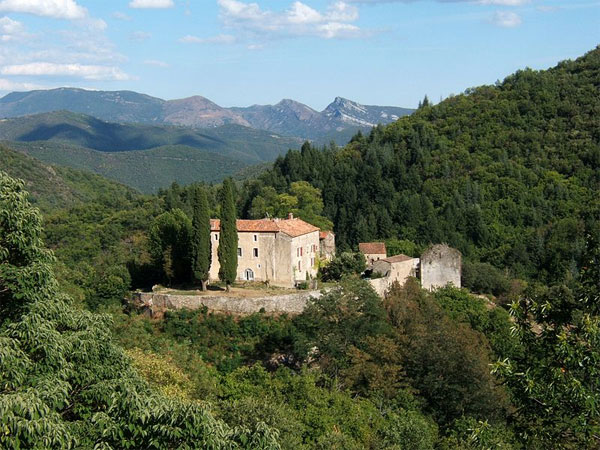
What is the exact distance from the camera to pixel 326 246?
52.8 meters

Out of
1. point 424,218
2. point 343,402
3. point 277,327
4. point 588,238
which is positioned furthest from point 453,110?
point 588,238

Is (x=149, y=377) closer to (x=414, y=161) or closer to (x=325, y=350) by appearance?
(x=325, y=350)

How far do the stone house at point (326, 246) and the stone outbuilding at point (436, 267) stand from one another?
269 inches

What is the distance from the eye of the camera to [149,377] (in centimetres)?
2361

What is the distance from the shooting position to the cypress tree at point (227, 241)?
40.9m

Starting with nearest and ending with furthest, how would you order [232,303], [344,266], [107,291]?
1. [232,303]
2. [107,291]
3. [344,266]

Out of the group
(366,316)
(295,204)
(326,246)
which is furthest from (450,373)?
(295,204)

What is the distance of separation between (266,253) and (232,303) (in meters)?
5.03

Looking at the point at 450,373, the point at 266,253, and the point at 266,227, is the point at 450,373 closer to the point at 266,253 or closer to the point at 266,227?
the point at 266,253

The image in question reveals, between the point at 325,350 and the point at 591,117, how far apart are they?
240ft

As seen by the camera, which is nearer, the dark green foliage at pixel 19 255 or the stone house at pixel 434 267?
the dark green foliage at pixel 19 255

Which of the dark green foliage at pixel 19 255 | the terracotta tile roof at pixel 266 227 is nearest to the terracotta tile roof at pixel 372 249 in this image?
the terracotta tile roof at pixel 266 227

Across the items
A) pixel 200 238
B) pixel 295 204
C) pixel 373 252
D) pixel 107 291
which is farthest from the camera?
pixel 295 204

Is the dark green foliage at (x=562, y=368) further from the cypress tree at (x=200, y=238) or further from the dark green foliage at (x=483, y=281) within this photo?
the dark green foliage at (x=483, y=281)
